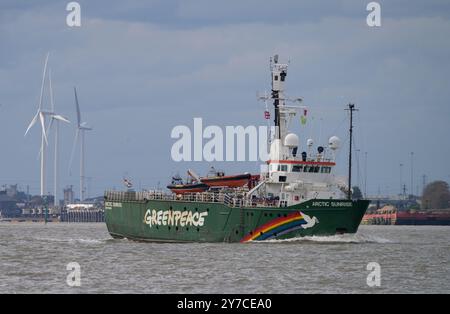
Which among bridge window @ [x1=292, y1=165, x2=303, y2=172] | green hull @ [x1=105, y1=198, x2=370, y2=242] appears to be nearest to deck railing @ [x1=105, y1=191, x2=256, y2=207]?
green hull @ [x1=105, y1=198, x2=370, y2=242]

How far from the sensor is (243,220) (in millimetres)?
78438

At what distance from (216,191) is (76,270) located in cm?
2702

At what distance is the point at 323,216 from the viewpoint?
251 feet

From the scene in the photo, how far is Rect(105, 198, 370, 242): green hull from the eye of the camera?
76.5 metres

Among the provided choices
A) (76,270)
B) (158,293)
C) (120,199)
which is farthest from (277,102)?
(158,293)

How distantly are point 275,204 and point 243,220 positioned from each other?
2719 mm

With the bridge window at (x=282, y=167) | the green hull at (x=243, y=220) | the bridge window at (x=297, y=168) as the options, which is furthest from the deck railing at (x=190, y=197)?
the bridge window at (x=297, y=168)

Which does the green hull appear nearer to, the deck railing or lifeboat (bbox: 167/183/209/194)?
the deck railing

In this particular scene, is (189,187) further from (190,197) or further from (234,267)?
(234,267)

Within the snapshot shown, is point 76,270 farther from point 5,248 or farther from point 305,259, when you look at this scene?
point 5,248

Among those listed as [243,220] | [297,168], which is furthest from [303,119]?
[243,220]

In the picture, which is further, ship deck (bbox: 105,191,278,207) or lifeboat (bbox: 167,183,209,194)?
lifeboat (bbox: 167,183,209,194)

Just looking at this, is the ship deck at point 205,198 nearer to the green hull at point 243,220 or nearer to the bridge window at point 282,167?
the green hull at point 243,220

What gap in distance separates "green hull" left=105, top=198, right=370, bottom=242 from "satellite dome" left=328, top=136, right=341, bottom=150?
6.13m
